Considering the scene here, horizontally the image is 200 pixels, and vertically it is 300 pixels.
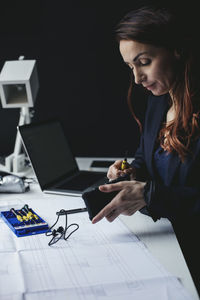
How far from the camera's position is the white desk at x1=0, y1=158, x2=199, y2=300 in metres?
0.75

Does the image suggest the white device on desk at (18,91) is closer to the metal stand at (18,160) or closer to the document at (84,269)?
the metal stand at (18,160)

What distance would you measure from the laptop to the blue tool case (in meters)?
0.34

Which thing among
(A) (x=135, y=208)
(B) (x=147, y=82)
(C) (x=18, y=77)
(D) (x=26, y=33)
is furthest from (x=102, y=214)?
(D) (x=26, y=33)

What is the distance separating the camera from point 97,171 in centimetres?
170

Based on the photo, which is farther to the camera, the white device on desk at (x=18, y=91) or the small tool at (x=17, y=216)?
the white device on desk at (x=18, y=91)

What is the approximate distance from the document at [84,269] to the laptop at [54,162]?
44 centimetres

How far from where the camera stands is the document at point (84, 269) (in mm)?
662

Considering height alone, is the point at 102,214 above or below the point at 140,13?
below

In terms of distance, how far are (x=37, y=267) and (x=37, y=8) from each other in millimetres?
1634

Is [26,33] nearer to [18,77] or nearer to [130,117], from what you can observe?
[18,77]

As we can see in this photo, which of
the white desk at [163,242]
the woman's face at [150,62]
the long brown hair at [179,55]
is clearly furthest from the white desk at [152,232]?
the woman's face at [150,62]

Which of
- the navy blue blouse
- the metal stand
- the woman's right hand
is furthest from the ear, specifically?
the metal stand

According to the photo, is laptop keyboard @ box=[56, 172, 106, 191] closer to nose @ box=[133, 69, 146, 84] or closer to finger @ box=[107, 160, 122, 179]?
finger @ box=[107, 160, 122, 179]

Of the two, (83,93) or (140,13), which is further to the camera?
(83,93)
